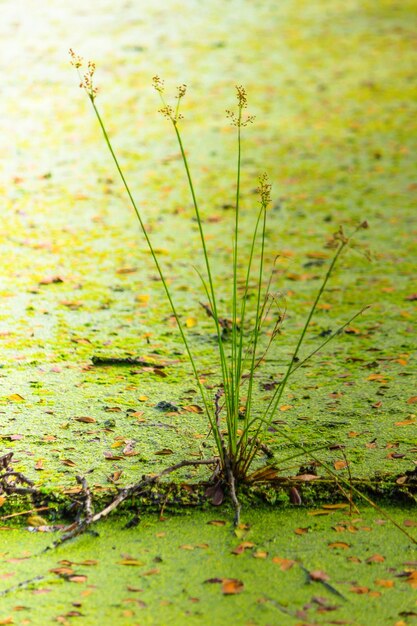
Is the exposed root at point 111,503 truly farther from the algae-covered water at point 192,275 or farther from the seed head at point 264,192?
the seed head at point 264,192

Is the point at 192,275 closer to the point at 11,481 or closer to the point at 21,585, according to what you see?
the point at 11,481

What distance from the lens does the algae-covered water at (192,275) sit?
4.76 feet

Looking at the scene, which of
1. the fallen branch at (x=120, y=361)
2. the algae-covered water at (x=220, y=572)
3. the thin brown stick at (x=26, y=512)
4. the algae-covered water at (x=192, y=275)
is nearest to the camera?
the algae-covered water at (x=220, y=572)

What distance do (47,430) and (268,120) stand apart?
11.8ft

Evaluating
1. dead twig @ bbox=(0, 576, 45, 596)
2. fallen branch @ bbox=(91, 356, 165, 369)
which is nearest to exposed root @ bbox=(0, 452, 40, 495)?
dead twig @ bbox=(0, 576, 45, 596)

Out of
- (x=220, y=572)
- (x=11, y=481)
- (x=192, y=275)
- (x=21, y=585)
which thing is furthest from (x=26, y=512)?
(x=192, y=275)

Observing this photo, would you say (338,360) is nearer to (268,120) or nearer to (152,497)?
(152,497)

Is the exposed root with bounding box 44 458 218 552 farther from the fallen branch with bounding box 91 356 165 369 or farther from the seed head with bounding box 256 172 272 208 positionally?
the fallen branch with bounding box 91 356 165 369

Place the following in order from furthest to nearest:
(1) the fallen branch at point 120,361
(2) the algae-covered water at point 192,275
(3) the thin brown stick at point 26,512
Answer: (1) the fallen branch at point 120,361, (3) the thin brown stick at point 26,512, (2) the algae-covered water at point 192,275

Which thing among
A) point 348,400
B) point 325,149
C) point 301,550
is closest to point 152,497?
point 301,550

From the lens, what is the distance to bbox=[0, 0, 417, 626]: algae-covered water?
4.76 feet

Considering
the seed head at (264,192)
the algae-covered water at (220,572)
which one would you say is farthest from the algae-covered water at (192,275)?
the seed head at (264,192)

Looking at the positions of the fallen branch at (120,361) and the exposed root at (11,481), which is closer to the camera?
the exposed root at (11,481)

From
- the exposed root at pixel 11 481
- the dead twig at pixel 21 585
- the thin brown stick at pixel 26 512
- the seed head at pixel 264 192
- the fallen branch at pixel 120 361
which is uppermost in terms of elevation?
the seed head at pixel 264 192
